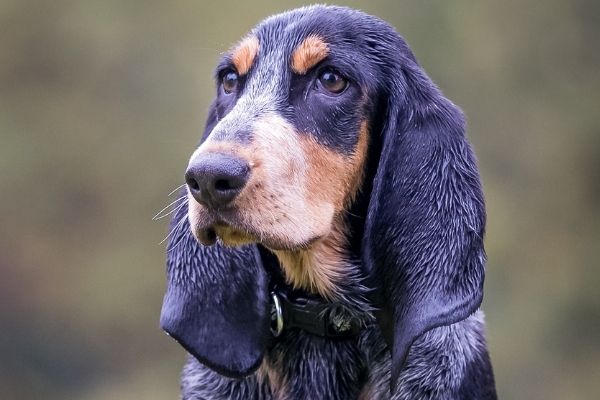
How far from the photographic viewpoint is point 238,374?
3297 mm

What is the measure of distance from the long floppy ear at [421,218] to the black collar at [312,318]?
132 millimetres

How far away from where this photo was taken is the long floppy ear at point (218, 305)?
3312 millimetres

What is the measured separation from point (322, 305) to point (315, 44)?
954 millimetres

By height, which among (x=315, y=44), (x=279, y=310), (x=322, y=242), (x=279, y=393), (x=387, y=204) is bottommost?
(x=279, y=393)

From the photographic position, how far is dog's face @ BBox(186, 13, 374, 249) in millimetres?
2830

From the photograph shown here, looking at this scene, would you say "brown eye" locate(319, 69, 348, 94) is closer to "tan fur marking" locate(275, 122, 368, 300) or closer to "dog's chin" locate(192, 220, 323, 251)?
"tan fur marking" locate(275, 122, 368, 300)

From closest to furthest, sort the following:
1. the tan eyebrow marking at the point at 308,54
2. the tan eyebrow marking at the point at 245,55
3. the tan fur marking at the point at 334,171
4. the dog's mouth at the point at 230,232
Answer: the dog's mouth at the point at 230,232, the tan fur marking at the point at 334,171, the tan eyebrow marking at the point at 308,54, the tan eyebrow marking at the point at 245,55

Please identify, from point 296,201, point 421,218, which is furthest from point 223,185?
point 421,218

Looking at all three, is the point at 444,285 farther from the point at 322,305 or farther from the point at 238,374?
the point at 238,374

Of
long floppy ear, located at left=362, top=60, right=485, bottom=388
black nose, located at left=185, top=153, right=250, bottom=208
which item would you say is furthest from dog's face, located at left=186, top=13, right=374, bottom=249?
long floppy ear, located at left=362, top=60, right=485, bottom=388

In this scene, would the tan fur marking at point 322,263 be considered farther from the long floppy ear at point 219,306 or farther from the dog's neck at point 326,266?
the long floppy ear at point 219,306

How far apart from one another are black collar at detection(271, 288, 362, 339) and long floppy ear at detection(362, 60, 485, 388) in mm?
132

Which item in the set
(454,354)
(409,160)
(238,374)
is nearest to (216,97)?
(409,160)

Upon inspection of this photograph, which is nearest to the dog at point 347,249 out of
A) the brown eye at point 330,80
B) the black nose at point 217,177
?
the brown eye at point 330,80
